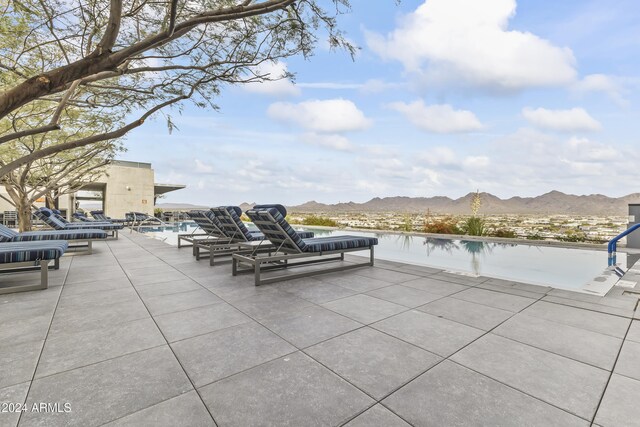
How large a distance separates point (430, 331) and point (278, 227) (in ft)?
7.94

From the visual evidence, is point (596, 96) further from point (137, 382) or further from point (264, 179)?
point (264, 179)

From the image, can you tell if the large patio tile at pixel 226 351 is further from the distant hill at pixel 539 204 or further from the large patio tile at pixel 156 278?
the distant hill at pixel 539 204

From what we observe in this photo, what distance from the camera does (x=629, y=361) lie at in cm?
191

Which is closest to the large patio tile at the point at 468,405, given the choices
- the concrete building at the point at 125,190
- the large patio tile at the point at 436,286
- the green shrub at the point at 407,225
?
the large patio tile at the point at 436,286

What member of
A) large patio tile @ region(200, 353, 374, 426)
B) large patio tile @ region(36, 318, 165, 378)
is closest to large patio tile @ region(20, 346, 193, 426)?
large patio tile @ region(36, 318, 165, 378)

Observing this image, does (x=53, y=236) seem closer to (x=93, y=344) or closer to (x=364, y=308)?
(x=93, y=344)

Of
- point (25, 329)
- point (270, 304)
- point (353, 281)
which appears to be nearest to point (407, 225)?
point (353, 281)

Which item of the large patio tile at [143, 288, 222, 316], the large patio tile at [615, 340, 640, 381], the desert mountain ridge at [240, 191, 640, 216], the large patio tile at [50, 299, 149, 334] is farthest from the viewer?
the desert mountain ridge at [240, 191, 640, 216]

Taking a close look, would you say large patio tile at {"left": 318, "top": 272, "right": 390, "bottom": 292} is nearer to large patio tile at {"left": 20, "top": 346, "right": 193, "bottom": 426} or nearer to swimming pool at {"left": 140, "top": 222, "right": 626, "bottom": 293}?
swimming pool at {"left": 140, "top": 222, "right": 626, "bottom": 293}

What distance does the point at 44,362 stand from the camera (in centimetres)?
188

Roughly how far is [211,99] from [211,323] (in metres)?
5.74

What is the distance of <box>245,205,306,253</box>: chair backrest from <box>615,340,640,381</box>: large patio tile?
3265 mm

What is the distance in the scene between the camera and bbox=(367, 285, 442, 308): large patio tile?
10.2 feet

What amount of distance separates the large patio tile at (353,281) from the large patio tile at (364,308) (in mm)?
434
